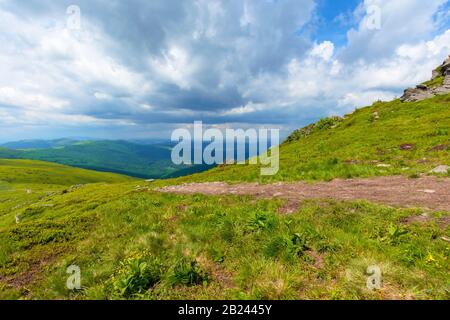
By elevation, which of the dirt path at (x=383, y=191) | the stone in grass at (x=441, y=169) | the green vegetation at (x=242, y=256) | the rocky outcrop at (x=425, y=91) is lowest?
the green vegetation at (x=242, y=256)

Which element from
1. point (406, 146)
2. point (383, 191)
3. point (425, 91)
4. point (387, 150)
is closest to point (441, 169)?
point (383, 191)

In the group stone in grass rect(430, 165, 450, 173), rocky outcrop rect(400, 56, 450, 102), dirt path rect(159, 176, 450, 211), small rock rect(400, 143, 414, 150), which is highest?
rocky outcrop rect(400, 56, 450, 102)

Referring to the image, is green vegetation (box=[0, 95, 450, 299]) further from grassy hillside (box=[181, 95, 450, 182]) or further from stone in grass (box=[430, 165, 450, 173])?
grassy hillside (box=[181, 95, 450, 182])

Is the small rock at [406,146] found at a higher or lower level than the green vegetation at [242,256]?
higher

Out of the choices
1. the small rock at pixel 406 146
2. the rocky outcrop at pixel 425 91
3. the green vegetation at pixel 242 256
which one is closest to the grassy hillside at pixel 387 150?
the small rock at pixel 406 146

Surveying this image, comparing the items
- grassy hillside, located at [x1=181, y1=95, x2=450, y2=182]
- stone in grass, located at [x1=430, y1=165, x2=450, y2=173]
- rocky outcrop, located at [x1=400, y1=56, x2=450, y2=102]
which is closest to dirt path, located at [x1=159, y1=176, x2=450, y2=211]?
stone in grass, located at [x1=430, y1=165, x2=450, y2=173]

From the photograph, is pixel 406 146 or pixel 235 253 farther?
pixel 406 146

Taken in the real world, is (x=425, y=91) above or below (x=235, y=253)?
above

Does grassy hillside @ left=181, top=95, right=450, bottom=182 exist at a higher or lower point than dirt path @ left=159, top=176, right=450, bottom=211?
higher

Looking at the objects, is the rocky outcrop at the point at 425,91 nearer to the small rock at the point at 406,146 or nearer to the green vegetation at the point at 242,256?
the small rock at the point at 406,146

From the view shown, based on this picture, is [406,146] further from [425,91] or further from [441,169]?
[425,91]

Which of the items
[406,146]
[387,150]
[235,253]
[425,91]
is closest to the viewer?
[235,253]

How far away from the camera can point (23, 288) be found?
712 centimetres
